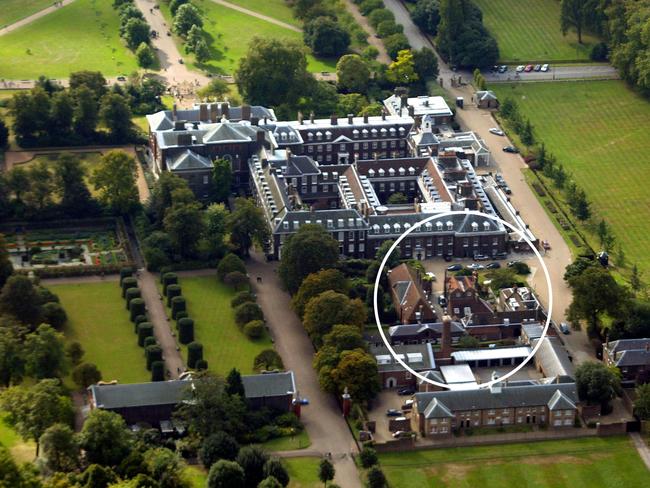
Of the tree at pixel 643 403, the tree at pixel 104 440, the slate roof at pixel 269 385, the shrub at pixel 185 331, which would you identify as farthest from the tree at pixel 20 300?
the tree at pixel 643 403

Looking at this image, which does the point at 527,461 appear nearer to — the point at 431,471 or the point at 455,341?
the point at 431,471

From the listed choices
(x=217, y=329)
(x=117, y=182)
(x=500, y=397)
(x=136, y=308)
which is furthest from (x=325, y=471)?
(x=117, y=182)

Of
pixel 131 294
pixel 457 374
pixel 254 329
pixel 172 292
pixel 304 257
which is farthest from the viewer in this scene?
pixel 172 292

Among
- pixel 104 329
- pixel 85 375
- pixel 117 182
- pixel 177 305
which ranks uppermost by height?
pixel 117 182

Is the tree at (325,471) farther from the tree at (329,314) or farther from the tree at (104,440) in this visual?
the tree at (329,314)

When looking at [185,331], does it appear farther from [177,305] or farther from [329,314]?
[329,314]

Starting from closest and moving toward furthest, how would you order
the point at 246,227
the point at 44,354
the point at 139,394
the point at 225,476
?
the point at 225,476, the point at 139,394, the point at 44,354, the point at 246,227

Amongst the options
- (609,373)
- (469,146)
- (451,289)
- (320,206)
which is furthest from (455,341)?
(469,146)
